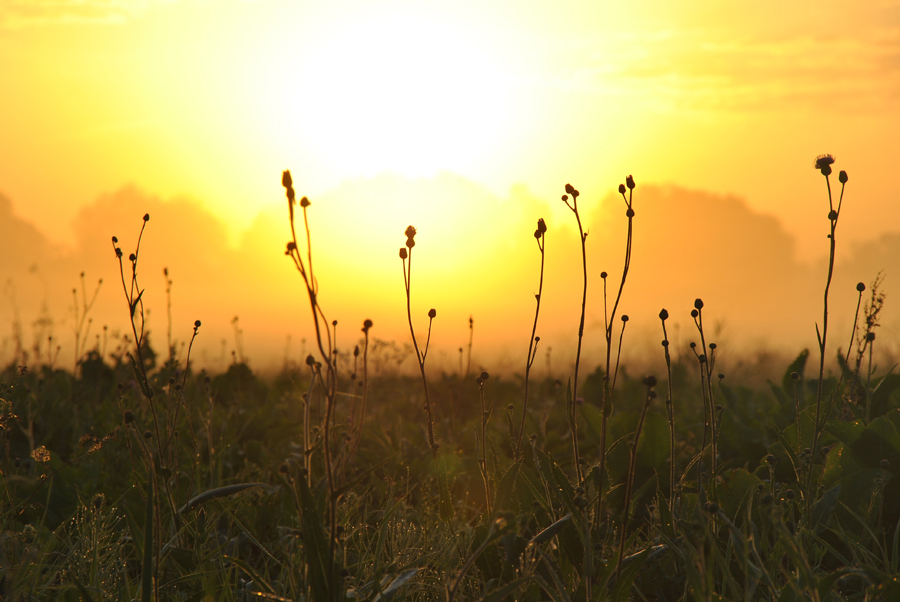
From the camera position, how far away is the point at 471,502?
3420mm

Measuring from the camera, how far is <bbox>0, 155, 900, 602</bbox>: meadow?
155cm

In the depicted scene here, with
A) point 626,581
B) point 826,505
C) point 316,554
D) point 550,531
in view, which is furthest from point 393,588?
point 826,505

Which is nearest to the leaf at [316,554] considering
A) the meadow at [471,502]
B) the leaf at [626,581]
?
the meadow at [471,502]

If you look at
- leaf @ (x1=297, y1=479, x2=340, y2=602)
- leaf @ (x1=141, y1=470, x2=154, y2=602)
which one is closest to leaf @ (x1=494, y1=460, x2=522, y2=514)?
leaf @ (x1=297, y1=479, x2=340, y2=602)

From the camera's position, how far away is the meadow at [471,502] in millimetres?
1547

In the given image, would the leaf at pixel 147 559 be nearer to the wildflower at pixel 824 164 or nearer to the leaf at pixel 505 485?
the leaf at pixel 505 485

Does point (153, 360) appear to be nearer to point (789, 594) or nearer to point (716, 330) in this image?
point (789, 594)

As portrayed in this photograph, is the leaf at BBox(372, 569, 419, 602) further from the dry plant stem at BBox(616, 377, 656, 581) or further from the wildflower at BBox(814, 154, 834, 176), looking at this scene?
the wildflower at BBox(814, 154, 834, 176)

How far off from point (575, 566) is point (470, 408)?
387 cm

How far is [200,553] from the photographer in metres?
2.04

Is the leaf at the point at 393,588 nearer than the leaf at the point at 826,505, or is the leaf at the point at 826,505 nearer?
the leaf at the point at 393,588

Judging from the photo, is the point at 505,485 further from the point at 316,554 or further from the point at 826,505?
the point at 826,505

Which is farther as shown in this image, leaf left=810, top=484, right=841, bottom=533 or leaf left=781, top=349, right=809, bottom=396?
leaf left=781, top=349, right=809, bottom=396

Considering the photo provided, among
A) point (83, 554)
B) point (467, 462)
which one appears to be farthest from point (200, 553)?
point (467, 462)
